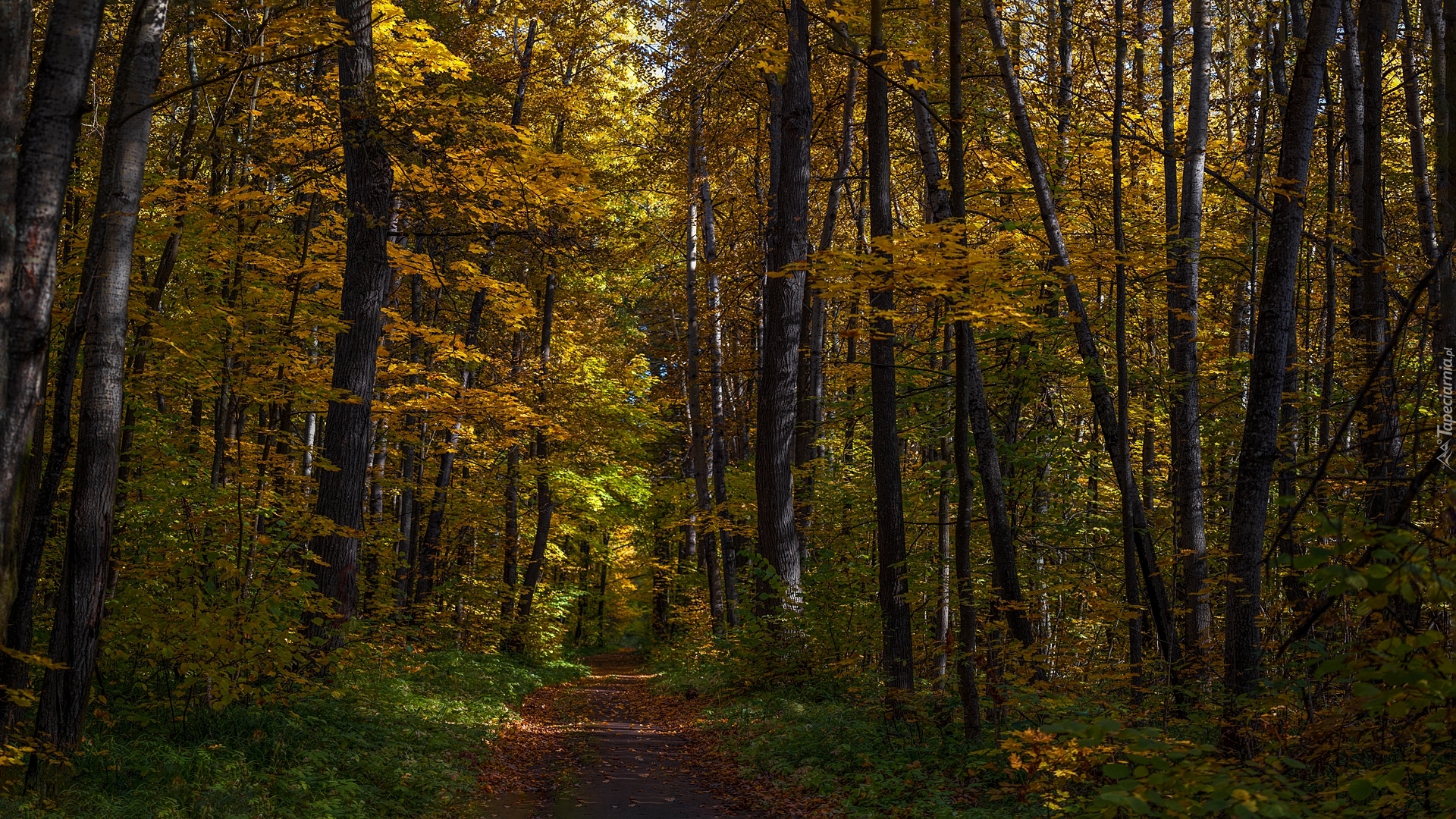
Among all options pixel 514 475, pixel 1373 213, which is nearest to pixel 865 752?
pixel 1373 213

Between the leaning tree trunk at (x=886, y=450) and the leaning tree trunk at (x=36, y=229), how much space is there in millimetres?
6479

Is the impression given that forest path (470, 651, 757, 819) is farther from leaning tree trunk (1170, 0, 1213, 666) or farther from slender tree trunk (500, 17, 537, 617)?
slender tree trunk (500, 17, 537, 617)

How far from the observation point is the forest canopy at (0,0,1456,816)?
15.9 feet

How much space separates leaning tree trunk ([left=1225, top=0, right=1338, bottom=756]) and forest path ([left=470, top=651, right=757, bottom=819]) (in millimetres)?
4194

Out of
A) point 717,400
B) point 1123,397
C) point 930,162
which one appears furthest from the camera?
point 717,400

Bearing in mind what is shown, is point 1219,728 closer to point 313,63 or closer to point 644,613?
point 313,63

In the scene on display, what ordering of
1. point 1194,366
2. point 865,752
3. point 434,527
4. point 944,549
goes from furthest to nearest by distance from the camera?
1. point 434,527
2. point 944,549
3. point 1194,366
4. point 865,752

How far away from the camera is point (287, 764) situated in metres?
7.04

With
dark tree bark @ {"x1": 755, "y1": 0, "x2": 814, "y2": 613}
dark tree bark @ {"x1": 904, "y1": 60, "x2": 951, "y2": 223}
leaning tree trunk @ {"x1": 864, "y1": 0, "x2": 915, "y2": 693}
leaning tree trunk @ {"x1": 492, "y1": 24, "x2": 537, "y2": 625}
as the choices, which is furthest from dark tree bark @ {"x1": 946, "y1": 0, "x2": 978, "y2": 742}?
leaning tree trunk @ {"x1": 492, "y1": 24, "x2": 537, "y2": 625}

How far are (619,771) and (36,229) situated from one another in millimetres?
7444

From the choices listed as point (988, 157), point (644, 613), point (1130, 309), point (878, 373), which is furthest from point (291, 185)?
point (644, 613)

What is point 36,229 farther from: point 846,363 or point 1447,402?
point 846,363

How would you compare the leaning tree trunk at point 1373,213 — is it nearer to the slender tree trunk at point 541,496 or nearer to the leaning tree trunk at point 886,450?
the leaning tree trunk at point 886,450

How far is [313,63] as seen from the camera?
1325cm
